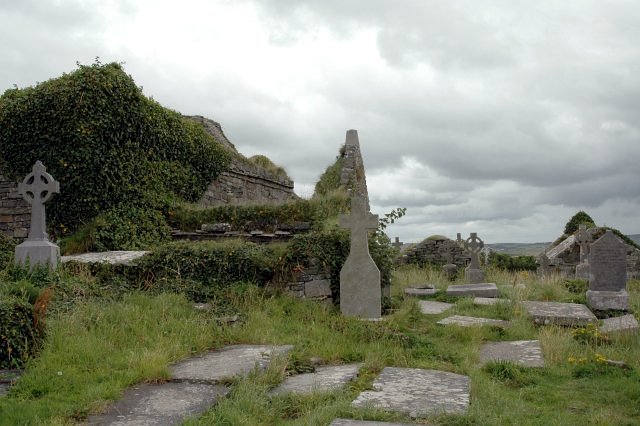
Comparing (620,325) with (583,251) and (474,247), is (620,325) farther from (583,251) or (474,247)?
Result: (583,251)

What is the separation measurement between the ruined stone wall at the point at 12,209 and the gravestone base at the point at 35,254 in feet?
17.2

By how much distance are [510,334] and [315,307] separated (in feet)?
9.91

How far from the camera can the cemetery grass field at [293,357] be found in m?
4.78

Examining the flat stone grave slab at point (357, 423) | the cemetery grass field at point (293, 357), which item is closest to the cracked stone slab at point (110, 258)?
the cemetery grass field at point (293, 357)

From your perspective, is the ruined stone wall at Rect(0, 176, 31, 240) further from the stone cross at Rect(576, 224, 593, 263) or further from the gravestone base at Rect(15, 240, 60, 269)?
the stone cross at Rect(576, 224, 593, 263)

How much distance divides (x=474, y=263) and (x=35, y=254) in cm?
1310

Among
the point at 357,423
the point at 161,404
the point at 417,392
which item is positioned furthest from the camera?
the point at 417,392

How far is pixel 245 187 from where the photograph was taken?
18.7m

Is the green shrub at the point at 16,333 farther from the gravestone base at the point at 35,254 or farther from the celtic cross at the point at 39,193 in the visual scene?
the celtic cross at the point at 39,193

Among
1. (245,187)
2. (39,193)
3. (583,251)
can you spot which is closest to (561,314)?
(39,193)

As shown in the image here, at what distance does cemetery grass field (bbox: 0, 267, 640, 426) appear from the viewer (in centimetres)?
478

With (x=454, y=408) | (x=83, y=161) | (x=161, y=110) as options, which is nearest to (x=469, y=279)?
(x=161, y=110)

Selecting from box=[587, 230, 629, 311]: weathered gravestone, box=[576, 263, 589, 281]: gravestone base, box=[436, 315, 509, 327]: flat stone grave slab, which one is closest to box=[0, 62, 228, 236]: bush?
box=[436, 315, 509, 327]: flat stone grave slab

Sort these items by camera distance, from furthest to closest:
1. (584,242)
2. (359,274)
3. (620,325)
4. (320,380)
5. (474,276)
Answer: (584,242) → (474,276) → (359,274) → (620,325) → (320,380)
